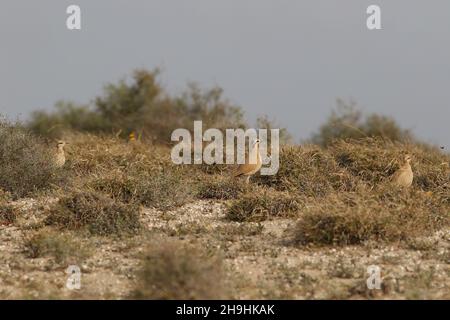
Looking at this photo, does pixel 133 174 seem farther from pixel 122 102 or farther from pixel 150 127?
pixel 122 102

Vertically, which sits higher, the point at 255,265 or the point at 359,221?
the point at 359,221

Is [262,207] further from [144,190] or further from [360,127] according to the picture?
[360,127]

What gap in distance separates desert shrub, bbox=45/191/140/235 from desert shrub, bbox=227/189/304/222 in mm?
1230

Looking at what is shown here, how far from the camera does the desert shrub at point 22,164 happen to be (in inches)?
441

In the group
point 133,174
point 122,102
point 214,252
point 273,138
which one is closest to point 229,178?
point 133,174

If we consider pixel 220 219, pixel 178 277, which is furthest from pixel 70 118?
pixel 178 277

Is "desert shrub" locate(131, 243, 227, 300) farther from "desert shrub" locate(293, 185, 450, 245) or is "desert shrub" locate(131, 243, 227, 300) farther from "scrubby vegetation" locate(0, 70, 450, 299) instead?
"desert shrub" locate(293, 185, 450, 245)

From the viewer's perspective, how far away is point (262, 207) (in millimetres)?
9578

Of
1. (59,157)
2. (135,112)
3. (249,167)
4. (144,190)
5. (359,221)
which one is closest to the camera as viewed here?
(359,221)

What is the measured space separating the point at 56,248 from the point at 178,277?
235 cm

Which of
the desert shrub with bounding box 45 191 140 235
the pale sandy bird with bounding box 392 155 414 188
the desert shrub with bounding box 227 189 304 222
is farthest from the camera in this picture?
the pale sandy bird with bounding box 392 155 414 188

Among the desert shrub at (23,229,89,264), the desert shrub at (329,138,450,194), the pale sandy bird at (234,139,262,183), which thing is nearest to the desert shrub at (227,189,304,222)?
the pale sandy bird at (234,139,262,183)

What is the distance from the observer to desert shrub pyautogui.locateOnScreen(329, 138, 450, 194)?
11.2 m
